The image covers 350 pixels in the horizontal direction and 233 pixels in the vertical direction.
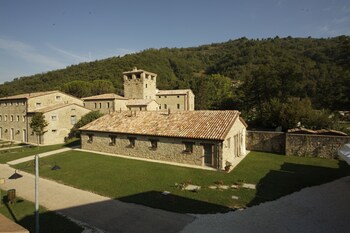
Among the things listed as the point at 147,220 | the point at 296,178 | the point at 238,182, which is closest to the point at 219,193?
the point at 238,182

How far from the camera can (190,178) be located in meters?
15.7

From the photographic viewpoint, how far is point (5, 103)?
1564 inches

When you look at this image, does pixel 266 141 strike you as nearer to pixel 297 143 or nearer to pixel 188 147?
pixel 297 143

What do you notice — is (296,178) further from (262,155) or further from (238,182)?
(262,155)

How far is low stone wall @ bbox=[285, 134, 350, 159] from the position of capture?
20.7 meters

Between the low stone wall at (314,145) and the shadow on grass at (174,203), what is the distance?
48.8ft

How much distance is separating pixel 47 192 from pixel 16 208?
7.28 feet

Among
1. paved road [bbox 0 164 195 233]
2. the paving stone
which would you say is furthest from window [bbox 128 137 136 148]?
the paving stone

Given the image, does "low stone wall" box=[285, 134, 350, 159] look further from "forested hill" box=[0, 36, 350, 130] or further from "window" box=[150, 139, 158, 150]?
"forested hill" box=[0, 36, 350, 130]

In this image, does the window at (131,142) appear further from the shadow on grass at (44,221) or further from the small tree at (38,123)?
the small tree at (38,123)

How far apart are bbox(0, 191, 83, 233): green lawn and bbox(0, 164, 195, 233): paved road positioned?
497mm

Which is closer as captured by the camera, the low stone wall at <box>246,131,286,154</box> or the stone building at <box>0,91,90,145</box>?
the low stone wall at <box>246,131,286,154</box>

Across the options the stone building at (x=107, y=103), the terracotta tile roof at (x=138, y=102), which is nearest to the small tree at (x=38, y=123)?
the stone building at (x=107, y=103)

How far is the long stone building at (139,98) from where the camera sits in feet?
142
